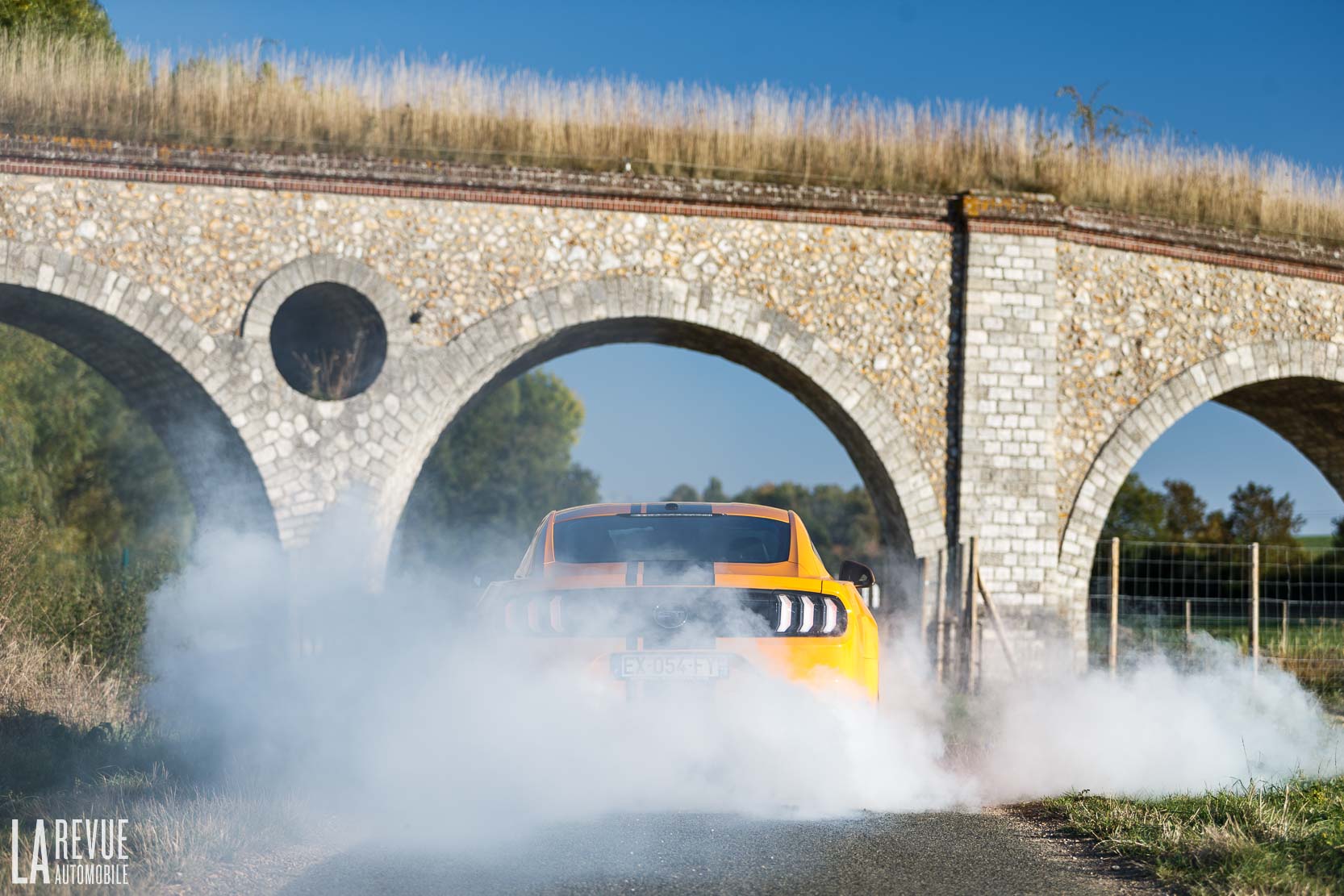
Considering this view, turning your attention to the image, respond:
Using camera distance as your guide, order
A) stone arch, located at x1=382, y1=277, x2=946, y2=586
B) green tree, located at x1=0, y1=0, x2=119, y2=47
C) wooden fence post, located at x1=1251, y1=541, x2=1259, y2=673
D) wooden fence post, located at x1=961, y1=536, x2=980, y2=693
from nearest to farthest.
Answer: stone arch, located at x1=382, y1=277, x2=946, y2=586
wooden fence post, located at x1=961, y1=536, x2=980, y2=693
wooden fence post, located at x1=1251, y1=541, x2=1259, y2=673
green tree, located at x1=0, y1=0, x2=119, y2=47

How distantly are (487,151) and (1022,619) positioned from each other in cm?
743

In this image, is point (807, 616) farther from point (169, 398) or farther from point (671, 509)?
point (169, 398)

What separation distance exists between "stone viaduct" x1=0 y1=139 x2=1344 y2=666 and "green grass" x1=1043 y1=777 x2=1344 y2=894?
24.3 ft

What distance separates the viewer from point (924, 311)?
14164mm

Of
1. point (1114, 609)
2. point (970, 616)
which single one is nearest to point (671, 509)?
point (970, 616)

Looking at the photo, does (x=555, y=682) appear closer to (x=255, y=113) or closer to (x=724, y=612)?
(x=724, y=612)

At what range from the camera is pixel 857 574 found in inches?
297

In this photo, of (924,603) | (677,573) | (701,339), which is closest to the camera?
(677,573)

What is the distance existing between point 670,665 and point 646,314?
7949 mm

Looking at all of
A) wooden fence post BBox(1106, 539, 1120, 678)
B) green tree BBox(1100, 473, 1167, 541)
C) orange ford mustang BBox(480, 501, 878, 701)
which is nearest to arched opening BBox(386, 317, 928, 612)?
wooden fence post BBox(1106, 539, 1120, 678)

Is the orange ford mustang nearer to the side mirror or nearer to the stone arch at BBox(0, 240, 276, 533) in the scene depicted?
the side mirror

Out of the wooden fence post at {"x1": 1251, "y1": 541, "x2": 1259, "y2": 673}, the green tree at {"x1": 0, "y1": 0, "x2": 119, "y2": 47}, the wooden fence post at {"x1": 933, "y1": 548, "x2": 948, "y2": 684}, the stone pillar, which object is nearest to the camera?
the wooden fence post at {"x1": 1251, "y1": 541, "x2": 1259, "y2": 673}

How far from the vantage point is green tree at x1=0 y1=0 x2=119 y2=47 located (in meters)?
18.7

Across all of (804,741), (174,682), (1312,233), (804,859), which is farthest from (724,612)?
(1312,233)
